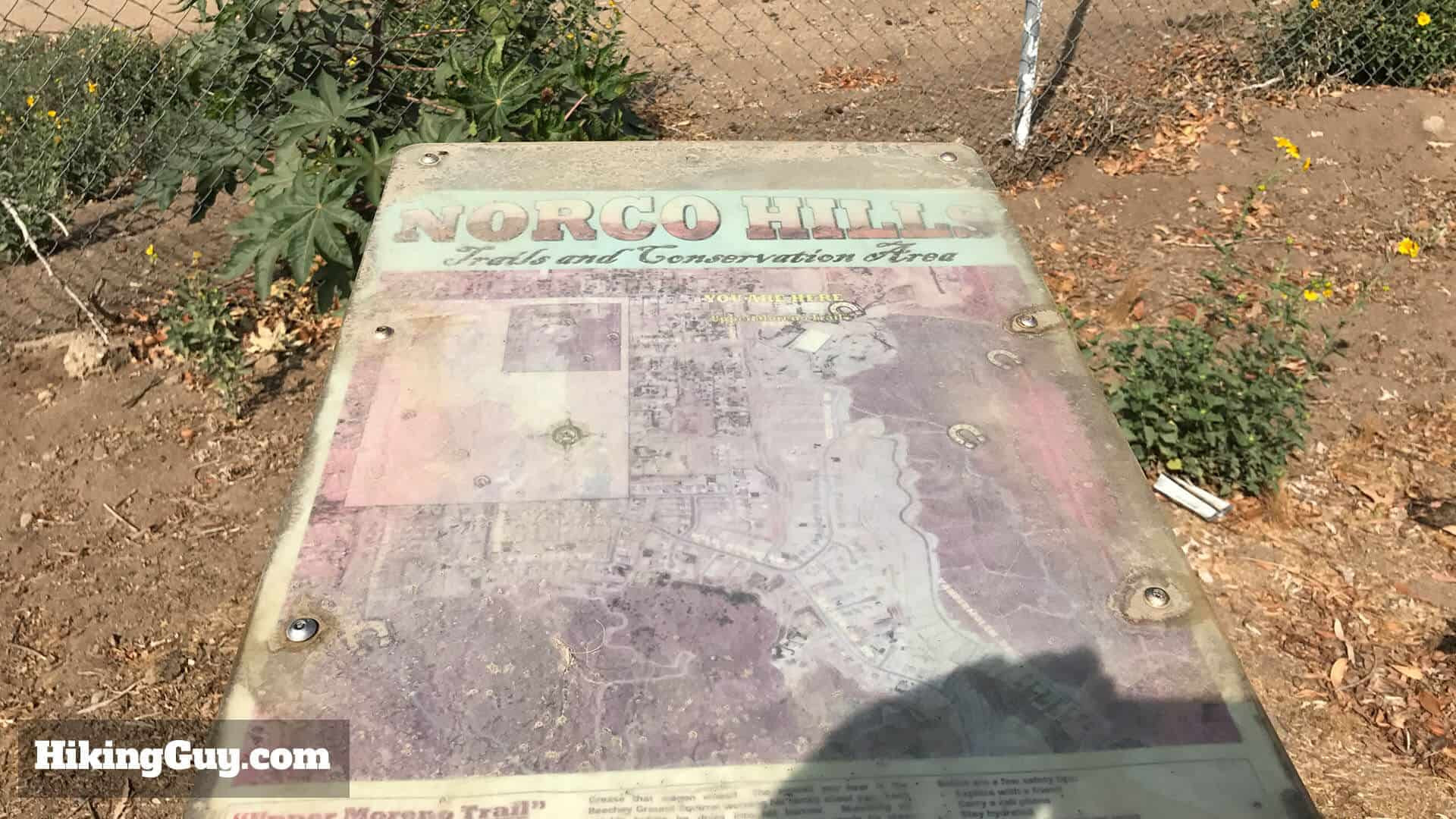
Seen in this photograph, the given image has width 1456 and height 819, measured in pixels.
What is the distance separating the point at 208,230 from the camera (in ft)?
14.5

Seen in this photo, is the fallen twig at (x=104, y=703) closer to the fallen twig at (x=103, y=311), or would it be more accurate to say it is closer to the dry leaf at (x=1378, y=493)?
the fallen twig at (x=103, y=311)

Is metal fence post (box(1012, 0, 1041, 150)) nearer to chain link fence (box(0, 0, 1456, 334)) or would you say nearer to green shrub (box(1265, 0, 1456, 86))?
chain link fence (box(0, 0, 1456, 334))

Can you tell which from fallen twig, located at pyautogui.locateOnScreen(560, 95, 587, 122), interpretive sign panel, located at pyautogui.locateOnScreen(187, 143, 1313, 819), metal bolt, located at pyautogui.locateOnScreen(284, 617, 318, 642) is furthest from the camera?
fallen twig, located at pyautogui.locateOnScreen(560, 95, 587, 122)

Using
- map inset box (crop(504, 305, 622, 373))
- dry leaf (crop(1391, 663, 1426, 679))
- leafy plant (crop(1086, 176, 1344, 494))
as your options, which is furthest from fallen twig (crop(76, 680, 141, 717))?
dry leaf (crop(1391, 663, 1426, 679))

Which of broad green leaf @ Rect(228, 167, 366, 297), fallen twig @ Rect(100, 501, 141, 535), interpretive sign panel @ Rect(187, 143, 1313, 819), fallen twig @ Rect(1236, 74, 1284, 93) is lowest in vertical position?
fallen twig @ Rect(100, 501, 141, 535)

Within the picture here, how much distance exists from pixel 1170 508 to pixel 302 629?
8.78 feet

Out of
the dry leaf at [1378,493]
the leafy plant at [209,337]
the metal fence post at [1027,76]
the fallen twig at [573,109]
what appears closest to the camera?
the dry leaf at [1378,493]

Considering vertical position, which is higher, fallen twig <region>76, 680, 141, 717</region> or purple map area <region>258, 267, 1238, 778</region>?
purple map area <region>258, 267, 1238, 778</region>

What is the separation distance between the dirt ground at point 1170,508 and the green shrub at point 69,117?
0.42 meters

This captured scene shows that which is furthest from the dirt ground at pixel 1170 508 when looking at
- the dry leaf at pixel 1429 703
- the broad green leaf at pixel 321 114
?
the broad green leaf at pixel 321 114

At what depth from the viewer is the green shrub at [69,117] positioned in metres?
4.48

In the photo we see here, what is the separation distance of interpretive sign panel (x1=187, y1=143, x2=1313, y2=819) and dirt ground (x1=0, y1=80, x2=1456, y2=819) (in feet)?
4.30

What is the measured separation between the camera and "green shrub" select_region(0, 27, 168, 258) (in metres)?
4.48

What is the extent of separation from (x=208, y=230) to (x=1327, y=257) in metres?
4.86
